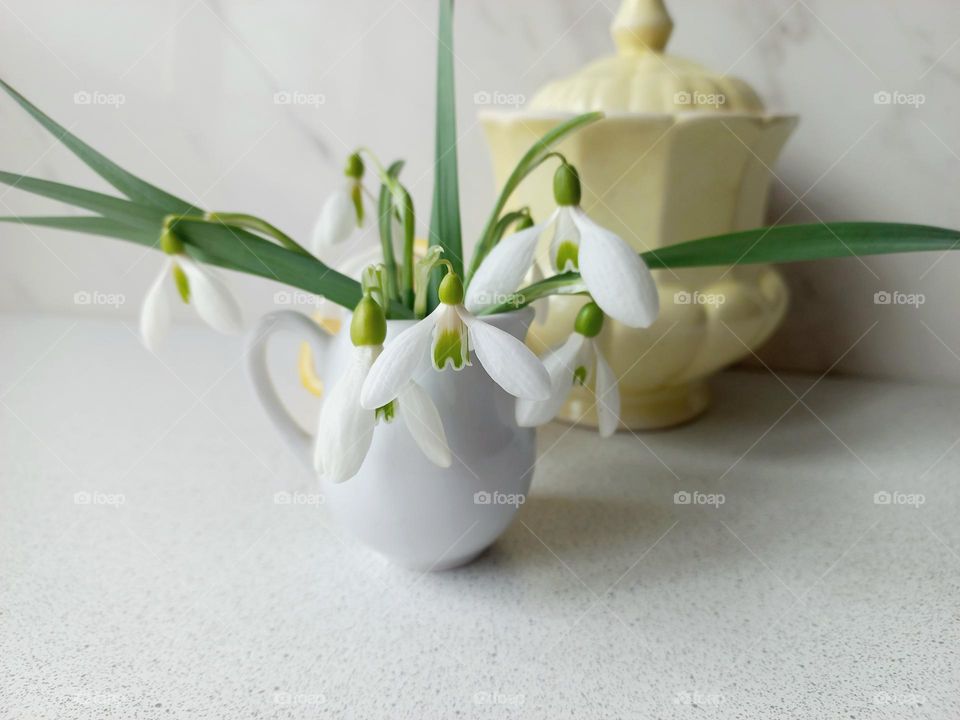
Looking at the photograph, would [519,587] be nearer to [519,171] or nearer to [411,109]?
[519,171]

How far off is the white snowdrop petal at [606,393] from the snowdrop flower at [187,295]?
17 centimetres

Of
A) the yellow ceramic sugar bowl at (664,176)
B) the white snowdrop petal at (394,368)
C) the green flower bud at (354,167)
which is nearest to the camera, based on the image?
the white snowdrop petal at (394,368)

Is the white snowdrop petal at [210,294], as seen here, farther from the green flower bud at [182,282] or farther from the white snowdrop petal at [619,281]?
the white snowdrop petal at [619,281]

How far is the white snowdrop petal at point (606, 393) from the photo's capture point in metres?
0.37

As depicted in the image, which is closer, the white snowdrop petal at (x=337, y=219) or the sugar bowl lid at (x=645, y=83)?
the white snowdrop petal at (x=337, y=219)

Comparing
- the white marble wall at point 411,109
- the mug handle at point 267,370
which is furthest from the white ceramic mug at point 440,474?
the white marble wall at point 411,109

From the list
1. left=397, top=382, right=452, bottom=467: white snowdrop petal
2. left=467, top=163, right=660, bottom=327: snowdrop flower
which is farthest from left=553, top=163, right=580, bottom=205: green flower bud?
left=397, top=382, right=452, bottom=467: white snowdrop petal

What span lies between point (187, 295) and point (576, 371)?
0.60 feet

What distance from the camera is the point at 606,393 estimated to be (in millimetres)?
373

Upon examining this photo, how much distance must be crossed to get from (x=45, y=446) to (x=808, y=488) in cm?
53

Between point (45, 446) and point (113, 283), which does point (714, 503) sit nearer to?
point (45, 446)

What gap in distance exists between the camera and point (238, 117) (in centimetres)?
80

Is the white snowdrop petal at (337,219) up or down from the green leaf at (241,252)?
down

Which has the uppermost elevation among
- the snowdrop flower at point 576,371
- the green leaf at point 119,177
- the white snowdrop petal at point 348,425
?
the green leaf at point 119,177
